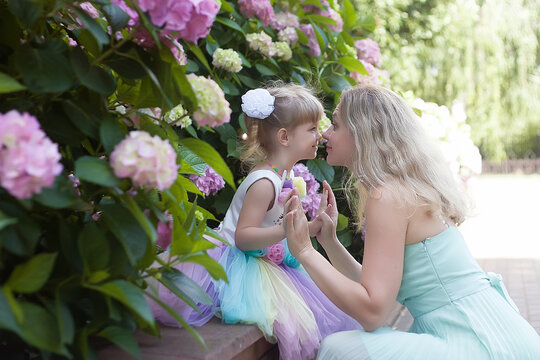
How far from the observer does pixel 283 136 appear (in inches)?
112

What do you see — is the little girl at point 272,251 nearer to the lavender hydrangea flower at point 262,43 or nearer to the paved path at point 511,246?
the lavender hydrangea flower at point 262,43

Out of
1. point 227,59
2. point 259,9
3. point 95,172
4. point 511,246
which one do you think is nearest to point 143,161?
point 95,172

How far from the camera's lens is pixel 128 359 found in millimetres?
1645

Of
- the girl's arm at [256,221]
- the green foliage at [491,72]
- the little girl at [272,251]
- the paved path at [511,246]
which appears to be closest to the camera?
the little girl at [272,251]

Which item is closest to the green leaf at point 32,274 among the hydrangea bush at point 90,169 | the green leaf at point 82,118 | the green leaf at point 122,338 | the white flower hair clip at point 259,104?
the hydrangea bush at point 90,169

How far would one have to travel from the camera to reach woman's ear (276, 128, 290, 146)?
283 cm

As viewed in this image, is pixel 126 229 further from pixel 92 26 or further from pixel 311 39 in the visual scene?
pixel 311 39

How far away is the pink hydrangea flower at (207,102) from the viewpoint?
5.04 ft

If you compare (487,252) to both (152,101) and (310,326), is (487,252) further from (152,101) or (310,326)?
(152,101)

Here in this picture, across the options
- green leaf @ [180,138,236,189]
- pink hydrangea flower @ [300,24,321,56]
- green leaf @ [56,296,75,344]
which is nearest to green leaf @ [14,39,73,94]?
green leaf @ [180,138,236,189]

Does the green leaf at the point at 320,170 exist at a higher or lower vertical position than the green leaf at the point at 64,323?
lower

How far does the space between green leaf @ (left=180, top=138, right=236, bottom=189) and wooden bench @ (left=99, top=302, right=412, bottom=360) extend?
467 mm

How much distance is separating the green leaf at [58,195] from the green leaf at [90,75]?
247mm

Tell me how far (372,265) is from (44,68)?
1.23 m
